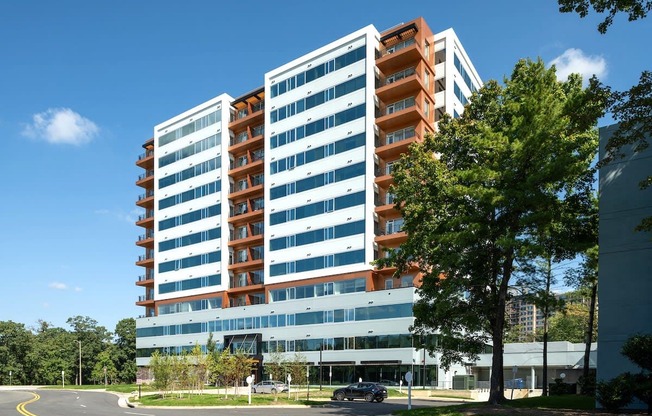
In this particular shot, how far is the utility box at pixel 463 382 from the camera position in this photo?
58062mm

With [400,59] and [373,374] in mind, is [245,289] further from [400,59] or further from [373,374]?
[400,59]

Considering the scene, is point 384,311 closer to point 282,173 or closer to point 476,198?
point 282,173

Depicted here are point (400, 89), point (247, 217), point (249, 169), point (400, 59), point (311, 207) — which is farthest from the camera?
point (249, 169)

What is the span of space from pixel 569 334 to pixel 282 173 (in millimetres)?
51996

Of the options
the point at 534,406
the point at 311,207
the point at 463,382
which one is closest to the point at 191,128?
the point at 311,207

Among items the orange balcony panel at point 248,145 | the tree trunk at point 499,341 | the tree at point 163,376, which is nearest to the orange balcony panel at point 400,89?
the orange balcony panel at point 248,145

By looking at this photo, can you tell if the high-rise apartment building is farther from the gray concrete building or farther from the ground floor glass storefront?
the gray concrete building

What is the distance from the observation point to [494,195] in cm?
2789

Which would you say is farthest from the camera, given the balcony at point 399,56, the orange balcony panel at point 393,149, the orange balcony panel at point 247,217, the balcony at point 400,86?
the orange balcony panel at point 247,217

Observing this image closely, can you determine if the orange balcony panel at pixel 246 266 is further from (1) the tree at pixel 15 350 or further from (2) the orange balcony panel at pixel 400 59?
(1) the tree at pixel 15 350

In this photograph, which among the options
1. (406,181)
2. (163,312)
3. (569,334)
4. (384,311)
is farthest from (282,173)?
(569,334)

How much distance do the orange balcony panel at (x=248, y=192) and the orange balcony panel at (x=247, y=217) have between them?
2705mm

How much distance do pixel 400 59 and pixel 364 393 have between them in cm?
3493

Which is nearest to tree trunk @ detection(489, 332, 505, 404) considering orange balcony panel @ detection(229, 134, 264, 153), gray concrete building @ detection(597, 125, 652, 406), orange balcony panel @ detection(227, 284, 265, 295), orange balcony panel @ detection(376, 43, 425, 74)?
gray concrete building @ detection(597, 125, 652, 406)
